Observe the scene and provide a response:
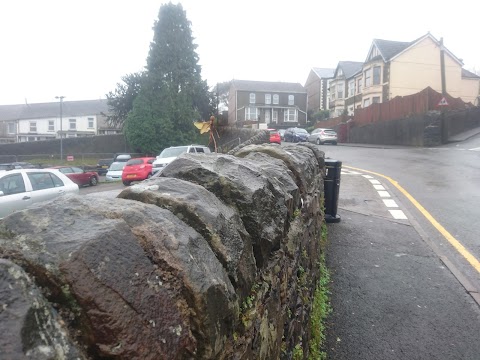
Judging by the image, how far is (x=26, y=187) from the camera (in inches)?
425

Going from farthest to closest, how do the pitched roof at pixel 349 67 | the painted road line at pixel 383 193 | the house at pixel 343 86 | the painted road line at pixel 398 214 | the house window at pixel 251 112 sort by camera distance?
the house window at pixel 251 112, the pitched roof at pixel 349 67, the house at pixel 343 86, the painted road line at pixel 383 193, the painted road line at pixel 398 214

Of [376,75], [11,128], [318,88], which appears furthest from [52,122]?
[376,75]

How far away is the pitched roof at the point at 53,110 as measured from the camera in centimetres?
7319

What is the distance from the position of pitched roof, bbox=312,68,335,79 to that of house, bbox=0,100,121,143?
36557mm

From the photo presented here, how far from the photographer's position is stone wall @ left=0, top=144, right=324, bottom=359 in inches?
40.4

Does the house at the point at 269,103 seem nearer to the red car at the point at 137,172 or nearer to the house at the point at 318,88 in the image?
the house at the point at 318,88

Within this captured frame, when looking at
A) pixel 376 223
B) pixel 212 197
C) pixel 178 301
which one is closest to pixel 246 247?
pixel 212 197

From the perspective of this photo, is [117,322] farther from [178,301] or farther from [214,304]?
[214,304]

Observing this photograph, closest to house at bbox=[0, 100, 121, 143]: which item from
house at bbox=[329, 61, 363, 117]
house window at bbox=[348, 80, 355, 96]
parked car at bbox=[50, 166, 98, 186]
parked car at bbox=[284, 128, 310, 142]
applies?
house at bbox=[329, 61, 363, 117]

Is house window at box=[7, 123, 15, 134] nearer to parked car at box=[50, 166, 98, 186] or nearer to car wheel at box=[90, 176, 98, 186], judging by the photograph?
car wheel at box=[90, 176, 98, 186]

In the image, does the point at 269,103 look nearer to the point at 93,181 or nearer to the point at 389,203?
the point at 93,181

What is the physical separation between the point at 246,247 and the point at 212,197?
27 cm

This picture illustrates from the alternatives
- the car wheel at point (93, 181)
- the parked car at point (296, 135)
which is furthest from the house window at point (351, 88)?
the car wheel at point (93, 181)

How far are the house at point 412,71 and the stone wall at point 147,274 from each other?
4661cm
